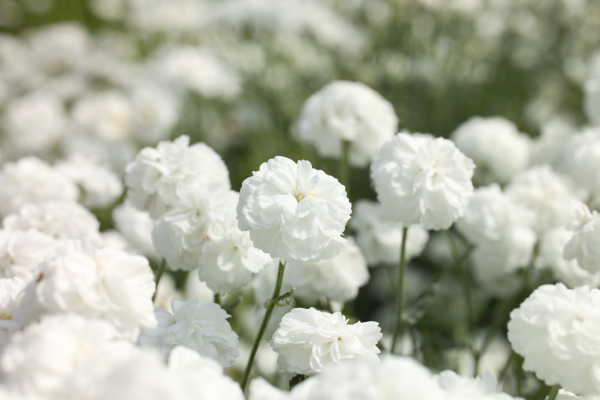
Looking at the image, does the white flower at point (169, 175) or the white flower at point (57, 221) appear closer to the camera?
the white flower at point (169, 175)

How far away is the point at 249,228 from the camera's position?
3.09ft

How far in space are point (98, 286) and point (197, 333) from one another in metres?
0.23

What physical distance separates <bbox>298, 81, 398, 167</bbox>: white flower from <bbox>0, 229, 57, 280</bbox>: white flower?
885 mm

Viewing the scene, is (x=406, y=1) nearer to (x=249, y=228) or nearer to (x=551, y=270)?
(x=551, y=270)

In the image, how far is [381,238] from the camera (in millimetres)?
1579

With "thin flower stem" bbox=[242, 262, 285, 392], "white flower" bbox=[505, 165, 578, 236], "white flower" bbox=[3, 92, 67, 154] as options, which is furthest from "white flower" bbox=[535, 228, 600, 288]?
"white flower" bbox=[3, 92, 67, 154]

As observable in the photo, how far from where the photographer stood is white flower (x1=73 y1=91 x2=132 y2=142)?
261 centimetres

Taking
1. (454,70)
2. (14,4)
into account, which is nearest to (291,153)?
(454,70)

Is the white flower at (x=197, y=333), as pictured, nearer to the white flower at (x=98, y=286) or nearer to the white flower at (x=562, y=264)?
the white flower at (x=98, y=286)

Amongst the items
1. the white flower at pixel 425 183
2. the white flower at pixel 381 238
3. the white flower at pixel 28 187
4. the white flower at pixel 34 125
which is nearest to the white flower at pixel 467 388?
the white flower at pixel 425 183

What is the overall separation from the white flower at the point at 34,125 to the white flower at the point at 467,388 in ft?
8.26

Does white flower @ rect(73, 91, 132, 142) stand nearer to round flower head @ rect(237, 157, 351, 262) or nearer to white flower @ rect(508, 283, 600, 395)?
round flower head @ rect(237, 157, 351, 262)

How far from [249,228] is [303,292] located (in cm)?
44

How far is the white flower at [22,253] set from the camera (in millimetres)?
1117
